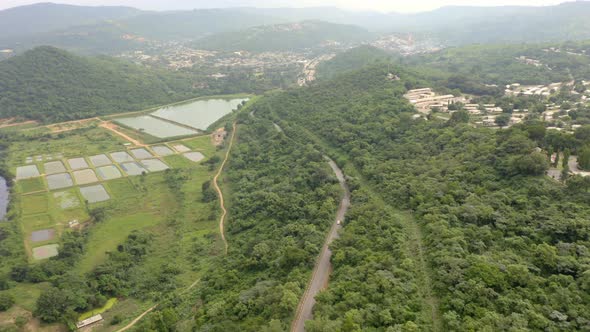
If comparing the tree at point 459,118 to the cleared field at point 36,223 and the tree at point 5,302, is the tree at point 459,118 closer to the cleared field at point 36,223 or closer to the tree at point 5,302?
the tree at point 5,302

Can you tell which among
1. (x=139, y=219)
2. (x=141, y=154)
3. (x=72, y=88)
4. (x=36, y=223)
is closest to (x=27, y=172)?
(x=141, y=154)

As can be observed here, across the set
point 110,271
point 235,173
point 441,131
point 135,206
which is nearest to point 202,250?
point 110,271

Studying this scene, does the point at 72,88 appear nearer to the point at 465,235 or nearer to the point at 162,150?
the point at 162,150

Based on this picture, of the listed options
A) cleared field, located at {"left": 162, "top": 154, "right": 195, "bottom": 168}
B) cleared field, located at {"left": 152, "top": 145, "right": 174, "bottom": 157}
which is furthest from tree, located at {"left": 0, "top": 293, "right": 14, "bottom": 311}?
cleared field, located at {"left": 152, "top": 145, "right": 174, "bottom": 157}

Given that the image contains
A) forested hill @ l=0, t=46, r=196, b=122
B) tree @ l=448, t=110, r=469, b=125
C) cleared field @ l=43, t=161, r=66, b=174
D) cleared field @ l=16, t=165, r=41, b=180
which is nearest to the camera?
tree @ l=448, t=110, r=469, b=125

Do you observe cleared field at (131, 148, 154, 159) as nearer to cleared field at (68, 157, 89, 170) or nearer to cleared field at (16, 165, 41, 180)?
cleared field at (68, 157, 89, 170)

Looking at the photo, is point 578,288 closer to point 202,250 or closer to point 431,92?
point 202,250
